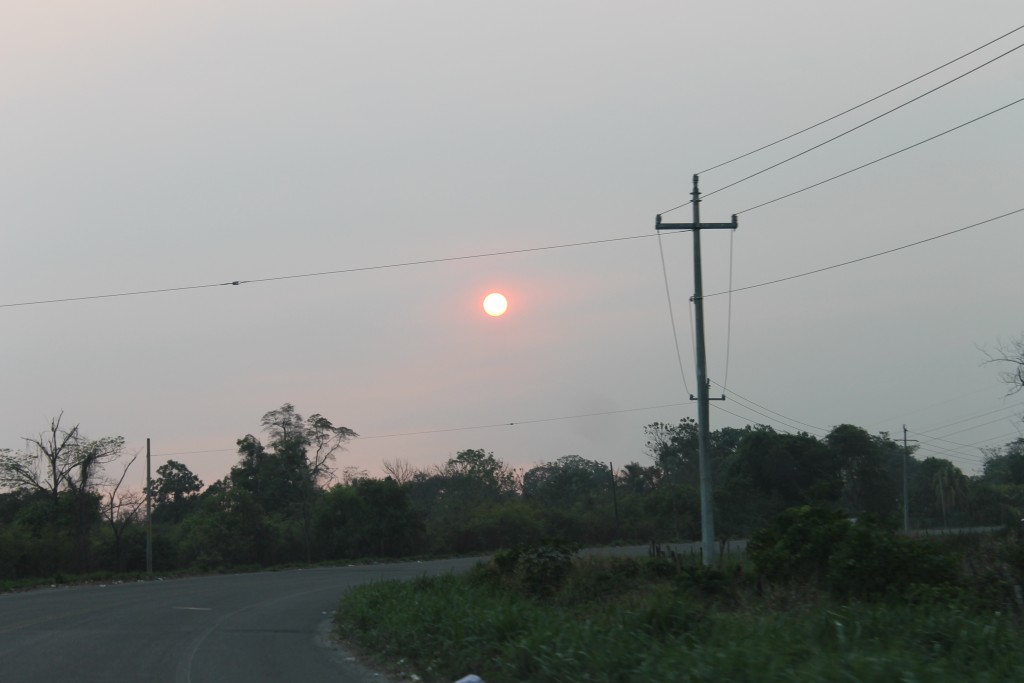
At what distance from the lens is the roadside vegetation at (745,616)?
28.0ft

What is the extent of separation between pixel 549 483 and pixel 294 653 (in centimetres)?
7868

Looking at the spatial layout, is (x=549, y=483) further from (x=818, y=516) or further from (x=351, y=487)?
(x=818, y=516)

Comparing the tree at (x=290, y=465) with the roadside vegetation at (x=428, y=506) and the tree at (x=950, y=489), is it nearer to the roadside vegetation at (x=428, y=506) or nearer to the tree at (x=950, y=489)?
the roadside vegetation at (x=428, y=506)

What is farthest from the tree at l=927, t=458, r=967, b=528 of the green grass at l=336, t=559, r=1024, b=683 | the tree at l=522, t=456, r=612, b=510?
the green grass at l=336, t=559, r=1024, b=683

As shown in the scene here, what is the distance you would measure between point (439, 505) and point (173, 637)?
56416 millimetres

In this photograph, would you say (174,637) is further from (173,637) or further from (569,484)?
(569,484)

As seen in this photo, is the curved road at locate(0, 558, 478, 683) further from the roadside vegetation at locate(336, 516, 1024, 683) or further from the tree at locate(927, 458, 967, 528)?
the tree at locate(927, 458, 967, 528)

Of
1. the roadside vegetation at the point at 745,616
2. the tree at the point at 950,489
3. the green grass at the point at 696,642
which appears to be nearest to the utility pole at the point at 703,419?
the roadside vegetation at the point at 745,616

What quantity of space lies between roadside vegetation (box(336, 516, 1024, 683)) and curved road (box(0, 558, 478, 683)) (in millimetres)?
1437

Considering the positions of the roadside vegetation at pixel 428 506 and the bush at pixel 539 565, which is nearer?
the bush at pixel 539 565

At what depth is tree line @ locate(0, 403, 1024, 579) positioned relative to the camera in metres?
46.6

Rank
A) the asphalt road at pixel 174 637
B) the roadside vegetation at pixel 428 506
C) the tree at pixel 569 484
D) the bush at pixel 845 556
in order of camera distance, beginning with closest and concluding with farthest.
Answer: the asphalt road at pixel 174 637
the bush at pixel 845 556
the roadside vegetation at pixel 428 506
the tree at pixel 569 484

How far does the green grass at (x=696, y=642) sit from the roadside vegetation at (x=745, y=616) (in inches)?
1.1

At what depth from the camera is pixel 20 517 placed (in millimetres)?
49062
